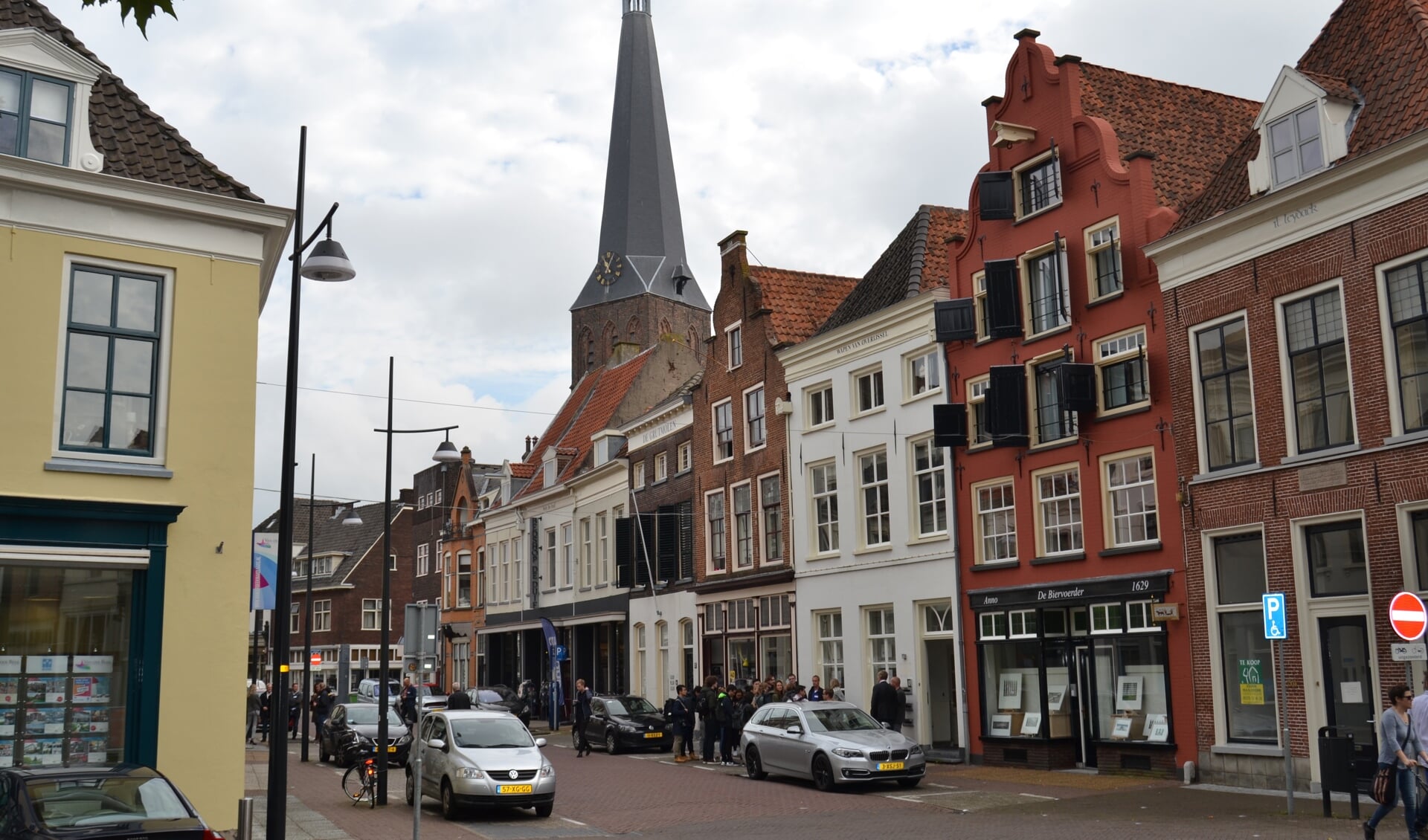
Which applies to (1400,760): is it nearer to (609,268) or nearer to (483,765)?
(483,765)

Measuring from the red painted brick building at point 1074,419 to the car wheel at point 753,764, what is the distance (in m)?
5.00

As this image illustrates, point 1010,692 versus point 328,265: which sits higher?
point 328,265

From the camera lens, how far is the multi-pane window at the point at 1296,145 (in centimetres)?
2058

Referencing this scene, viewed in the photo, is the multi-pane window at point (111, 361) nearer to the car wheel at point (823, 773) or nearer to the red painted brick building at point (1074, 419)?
the car wheel at point (823, 773)

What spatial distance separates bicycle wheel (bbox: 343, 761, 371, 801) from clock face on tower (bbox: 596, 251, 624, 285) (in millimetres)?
71530

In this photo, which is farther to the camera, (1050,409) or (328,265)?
(1050,409)

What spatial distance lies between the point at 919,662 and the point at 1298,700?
988cm

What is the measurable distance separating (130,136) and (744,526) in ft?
72.2

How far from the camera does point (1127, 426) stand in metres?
23.9

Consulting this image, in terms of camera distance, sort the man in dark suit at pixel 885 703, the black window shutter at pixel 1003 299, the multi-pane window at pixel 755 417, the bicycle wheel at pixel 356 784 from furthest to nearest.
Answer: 1. the multi-pane window at pixel 755 417
2. the black window shutter at pixel 1003 299
3. the man in dark suit at pixel 885 703
4. the bicycle wheel at pixel 356 784

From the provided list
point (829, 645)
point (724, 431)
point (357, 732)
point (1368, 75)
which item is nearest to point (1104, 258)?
point (1368, 75)

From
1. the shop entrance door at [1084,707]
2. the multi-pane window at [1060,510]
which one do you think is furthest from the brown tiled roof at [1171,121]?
the shop entrance door at [1084,707]

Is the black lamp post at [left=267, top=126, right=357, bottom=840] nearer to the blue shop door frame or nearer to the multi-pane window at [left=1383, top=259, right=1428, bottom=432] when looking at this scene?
the blue shop door frame

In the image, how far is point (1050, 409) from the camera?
25844mm
